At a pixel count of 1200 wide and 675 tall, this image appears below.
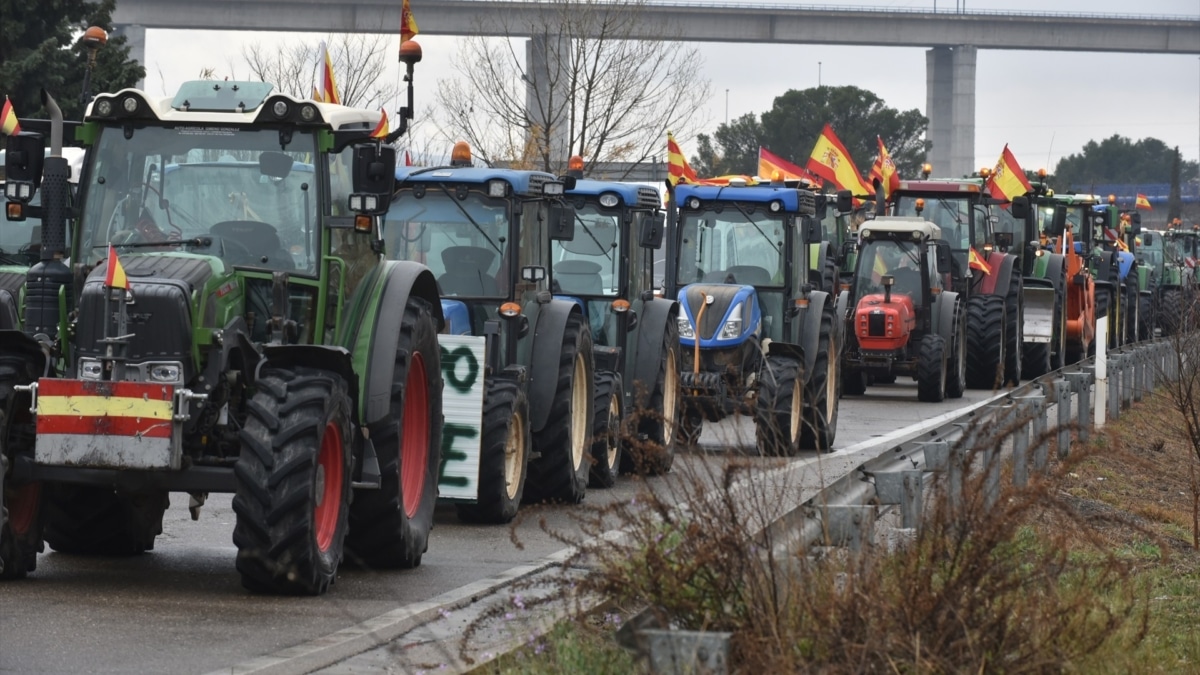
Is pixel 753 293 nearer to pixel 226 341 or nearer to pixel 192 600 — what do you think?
pixel 226 341

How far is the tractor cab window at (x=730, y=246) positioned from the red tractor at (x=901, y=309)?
6.38 metres

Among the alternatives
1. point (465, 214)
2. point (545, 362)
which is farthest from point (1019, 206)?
point (465, 214)

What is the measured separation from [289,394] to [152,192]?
157 cm

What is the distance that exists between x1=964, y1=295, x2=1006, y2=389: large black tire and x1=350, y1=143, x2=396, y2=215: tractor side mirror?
19.7 metres

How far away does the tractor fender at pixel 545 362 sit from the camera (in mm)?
13703

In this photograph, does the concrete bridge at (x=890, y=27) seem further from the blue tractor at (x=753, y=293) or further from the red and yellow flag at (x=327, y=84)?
the red and yellow flag at (x=327, y=84)

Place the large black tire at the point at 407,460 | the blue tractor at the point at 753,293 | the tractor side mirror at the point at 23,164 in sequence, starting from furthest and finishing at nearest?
1. the blue tractor at the point at 753,293
2. the large black tire at the point at 407,460
3. the tractor side mirror at the point at 23,164

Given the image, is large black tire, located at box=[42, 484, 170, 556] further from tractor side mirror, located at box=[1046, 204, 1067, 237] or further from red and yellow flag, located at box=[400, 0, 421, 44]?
tractor side mirror, located at box=[1046, 204, 1067, 237]

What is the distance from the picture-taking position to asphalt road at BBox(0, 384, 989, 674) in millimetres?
7738

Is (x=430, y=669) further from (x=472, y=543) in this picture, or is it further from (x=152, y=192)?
(x=472, y=543)

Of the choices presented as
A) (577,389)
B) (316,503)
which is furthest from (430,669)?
(577,389)

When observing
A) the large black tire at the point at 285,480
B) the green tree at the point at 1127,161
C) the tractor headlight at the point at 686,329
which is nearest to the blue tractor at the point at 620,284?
the tractor headlight at the point at 686,329

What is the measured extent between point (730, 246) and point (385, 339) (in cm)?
1032

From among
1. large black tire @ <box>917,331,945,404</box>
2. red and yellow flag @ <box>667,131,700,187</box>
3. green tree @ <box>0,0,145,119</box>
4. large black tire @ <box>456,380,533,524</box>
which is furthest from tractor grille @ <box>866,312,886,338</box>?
large black tire @ <box>456,380,533,524</box>
